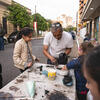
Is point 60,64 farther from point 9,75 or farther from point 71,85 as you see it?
point 9,75

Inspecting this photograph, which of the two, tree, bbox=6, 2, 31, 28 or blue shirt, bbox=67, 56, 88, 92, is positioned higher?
tree, bbox=6, 2, 31, 28

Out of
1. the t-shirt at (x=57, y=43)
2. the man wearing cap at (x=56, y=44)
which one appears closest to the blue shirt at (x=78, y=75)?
the man wearing cap at (x=56, y=44)

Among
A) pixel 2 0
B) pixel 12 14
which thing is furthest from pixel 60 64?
pixel 2 0

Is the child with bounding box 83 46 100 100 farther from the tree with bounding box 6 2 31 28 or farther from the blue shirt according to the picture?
the tree with bounding box 6 2 31 28

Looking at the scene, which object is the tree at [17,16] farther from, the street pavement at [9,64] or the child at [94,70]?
the child at [94,70]

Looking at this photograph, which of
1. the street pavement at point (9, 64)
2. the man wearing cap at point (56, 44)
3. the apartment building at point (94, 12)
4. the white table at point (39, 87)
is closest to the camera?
the white table at point (39, 87)

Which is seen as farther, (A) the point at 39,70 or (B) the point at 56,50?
(B) the point at 56,50

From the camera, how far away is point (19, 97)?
155 centimetres

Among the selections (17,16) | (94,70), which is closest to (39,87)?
(94,70)

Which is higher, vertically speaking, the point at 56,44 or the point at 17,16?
the point at 17,16

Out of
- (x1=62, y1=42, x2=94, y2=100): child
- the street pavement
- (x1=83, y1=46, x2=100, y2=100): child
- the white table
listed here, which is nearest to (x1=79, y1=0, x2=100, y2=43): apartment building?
the street pavement

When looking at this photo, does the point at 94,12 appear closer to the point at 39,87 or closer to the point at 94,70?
the point at 39,87

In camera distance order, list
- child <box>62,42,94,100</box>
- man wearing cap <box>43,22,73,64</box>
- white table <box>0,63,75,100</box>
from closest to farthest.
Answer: white table <box>0,63,75,100</box>
child <box>62,42,94,100</box>
man wearing cap <box>43,22,73,64</box>

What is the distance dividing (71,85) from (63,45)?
1.18 meters
